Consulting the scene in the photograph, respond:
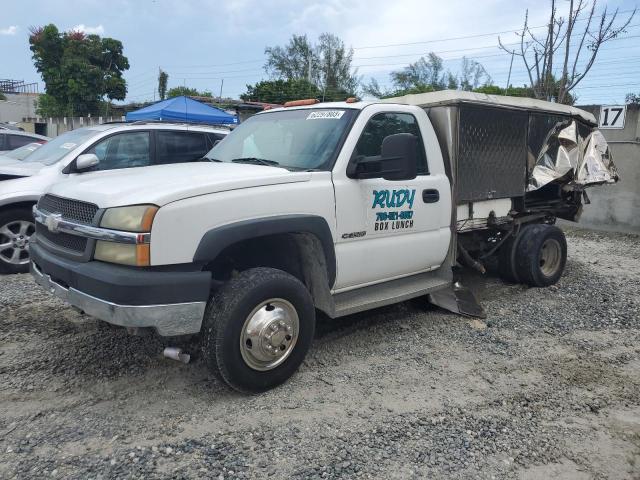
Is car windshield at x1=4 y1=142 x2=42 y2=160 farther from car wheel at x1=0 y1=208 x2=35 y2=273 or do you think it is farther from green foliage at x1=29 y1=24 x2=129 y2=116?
green foliage at x1=29 y1=24 x2=129 y2=116

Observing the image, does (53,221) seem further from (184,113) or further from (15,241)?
(184,113)

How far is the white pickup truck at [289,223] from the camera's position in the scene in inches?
123

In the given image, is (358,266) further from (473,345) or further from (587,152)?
(587,152)

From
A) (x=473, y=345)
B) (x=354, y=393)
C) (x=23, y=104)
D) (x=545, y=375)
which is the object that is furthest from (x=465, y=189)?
(x=23, y=104)

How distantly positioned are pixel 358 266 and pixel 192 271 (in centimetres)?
139

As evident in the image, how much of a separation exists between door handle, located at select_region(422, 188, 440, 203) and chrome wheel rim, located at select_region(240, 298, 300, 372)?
166cm

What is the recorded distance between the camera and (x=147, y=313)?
306 cm

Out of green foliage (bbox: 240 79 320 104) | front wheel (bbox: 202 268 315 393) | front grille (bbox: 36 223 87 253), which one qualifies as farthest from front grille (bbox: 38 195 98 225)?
green foliage (bbox: 240 79 320 104)

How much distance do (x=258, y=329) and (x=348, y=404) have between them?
0.77 metres

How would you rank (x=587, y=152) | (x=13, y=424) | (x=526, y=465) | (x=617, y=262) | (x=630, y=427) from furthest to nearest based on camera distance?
(x=617, y=262), (x=587, y=152), (x=630, y=427), (x=13, y=424), (x=526, y=465)

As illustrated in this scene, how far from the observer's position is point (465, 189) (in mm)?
5152

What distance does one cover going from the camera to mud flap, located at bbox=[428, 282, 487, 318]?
5.26 m

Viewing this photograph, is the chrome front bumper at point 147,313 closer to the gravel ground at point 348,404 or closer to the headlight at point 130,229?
the headlight at point 130,229

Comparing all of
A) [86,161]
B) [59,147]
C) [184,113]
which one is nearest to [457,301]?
[86,161]
